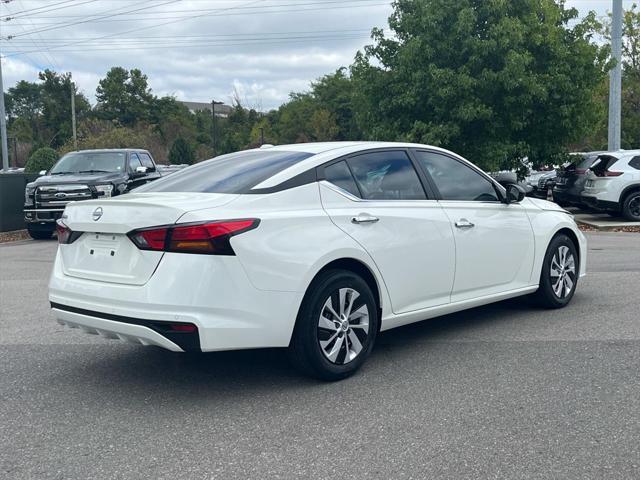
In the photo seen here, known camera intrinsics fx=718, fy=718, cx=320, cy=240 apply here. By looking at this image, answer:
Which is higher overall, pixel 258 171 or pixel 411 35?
pixel 411 35

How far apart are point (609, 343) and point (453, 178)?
1.85 m

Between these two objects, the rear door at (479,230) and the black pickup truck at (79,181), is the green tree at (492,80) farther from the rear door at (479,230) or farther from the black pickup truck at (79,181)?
the rear door at (479,230)

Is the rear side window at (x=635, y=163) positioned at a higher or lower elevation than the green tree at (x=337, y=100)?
lower

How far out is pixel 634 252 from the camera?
11883mm

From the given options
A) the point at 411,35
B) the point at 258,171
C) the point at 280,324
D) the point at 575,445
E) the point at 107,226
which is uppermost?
the point at 411,35

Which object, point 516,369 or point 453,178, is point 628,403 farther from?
point 453,178

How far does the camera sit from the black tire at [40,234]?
16547mm

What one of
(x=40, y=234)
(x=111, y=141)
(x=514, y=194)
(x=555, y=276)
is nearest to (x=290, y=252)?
(x=514, y=194)

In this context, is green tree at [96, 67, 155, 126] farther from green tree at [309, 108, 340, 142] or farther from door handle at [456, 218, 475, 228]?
door handle at [456, 218, 475, 228]

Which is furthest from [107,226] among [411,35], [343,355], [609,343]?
[411,35]

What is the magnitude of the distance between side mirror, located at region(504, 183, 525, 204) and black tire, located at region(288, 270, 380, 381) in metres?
2.05

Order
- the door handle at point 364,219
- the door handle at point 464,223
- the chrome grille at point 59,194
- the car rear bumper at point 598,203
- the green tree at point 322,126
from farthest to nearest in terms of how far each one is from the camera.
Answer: the green tree at point 322,126, the car rear bumper at point 598,203, the chrome grille at point 59,194, the door handle at point 464,223, the door handle at point 364,219

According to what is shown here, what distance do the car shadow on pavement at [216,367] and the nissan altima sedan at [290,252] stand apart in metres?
0.38

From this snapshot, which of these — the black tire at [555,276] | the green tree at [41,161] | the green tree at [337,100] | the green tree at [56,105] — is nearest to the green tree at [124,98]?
the green tree at [56,105]
